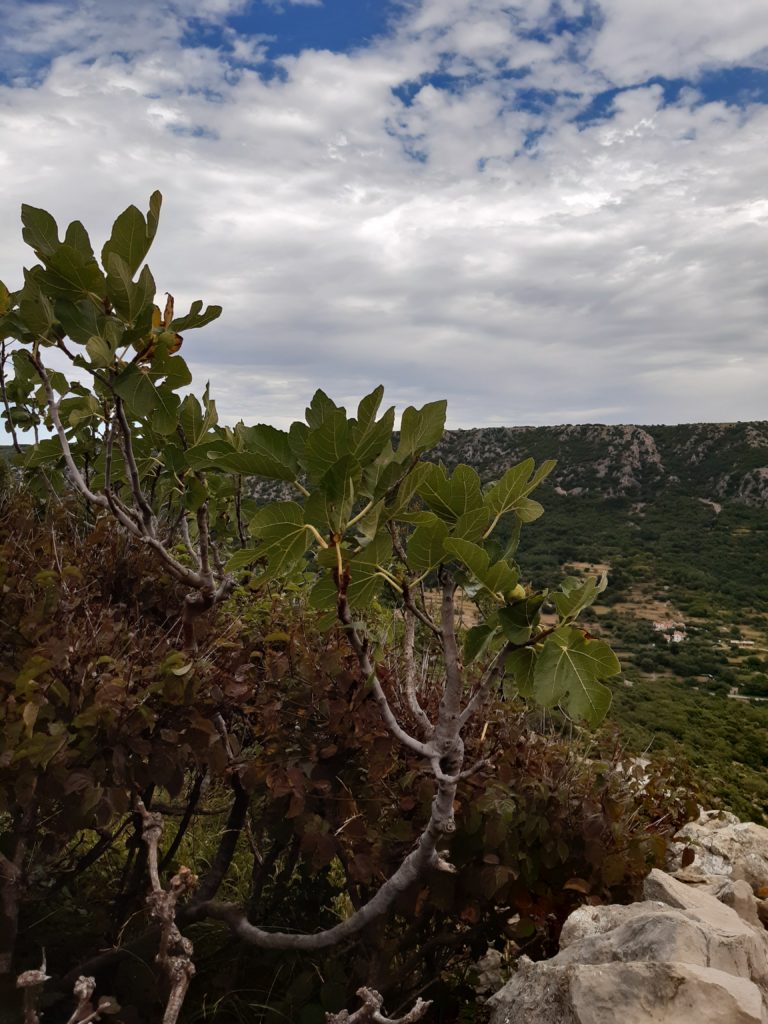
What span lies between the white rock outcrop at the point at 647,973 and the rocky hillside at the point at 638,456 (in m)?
56.2

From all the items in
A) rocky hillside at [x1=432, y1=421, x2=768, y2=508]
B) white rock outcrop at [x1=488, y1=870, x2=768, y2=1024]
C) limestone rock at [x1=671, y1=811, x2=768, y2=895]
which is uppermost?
rocky hillside at [x1=432, y1=421, x2=768, y2=508]

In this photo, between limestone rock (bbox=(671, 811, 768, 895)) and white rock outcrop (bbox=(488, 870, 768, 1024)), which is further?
limestone rock (bbox=(671, 811, 768, 895))

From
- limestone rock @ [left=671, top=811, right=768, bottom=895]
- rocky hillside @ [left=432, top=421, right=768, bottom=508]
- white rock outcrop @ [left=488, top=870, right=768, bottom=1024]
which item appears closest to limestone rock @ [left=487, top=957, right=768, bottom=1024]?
white rock outcrop @ [left=488, top=870, right=768, bottom=1024]

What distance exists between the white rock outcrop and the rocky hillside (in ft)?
184

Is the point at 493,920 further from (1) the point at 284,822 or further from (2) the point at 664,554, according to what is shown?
(2) the point at 664,554

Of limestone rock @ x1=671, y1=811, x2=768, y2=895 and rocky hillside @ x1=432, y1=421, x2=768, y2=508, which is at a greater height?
rocky hillside @ x1=432, y1=421, x2=768, y2=508

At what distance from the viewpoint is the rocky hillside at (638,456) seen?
61250 mm

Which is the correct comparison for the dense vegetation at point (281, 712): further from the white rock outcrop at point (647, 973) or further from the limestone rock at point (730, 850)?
the limestone rock at point (730, 850)

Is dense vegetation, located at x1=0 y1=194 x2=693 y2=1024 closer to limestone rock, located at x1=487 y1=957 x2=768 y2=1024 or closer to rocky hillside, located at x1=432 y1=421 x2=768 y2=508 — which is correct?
limestone rock, located at x1=487 y1=957 x2=768 y2=1024

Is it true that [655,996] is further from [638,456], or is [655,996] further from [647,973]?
[638,456]

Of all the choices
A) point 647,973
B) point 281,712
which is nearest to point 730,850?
point 647,973

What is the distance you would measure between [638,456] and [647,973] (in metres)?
68.3

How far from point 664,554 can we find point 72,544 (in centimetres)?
5247

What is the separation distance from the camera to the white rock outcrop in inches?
78.0
